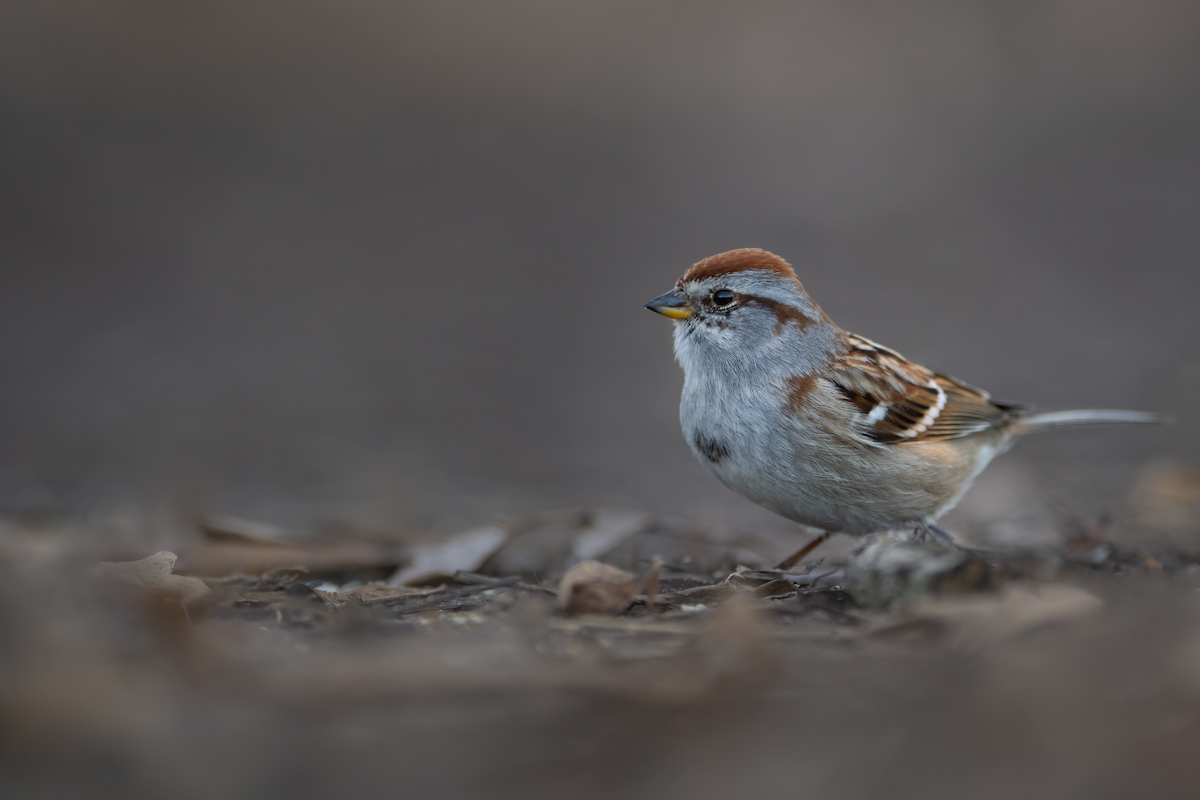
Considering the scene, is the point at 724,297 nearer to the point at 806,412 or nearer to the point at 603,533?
the point at 806,412

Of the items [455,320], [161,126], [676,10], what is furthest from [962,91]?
[161,126]

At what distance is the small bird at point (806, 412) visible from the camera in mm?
4398

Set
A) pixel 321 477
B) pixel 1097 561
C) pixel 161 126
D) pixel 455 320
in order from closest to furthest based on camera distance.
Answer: pixel 1097 561 → pixel 321 477 → pixel 455 320 → pixel 161 126

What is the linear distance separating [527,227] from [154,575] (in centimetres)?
1129

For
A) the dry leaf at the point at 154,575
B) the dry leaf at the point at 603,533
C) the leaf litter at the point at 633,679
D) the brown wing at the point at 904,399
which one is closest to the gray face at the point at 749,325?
the brown wing at the point at 904,399

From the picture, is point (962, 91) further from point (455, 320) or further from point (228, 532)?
point (228, 532)

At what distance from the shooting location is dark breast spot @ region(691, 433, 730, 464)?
446 cm

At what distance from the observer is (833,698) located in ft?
8.30

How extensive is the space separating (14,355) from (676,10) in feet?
42.9

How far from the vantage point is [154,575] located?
334 centimetres

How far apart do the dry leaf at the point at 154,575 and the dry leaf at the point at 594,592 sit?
1.15 m

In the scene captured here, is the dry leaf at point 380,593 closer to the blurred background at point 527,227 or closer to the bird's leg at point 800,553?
the bird's leg at point 800,553

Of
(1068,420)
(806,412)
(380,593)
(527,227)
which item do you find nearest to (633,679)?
(380,593)

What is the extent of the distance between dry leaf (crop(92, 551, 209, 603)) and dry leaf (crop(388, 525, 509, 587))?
93cm
